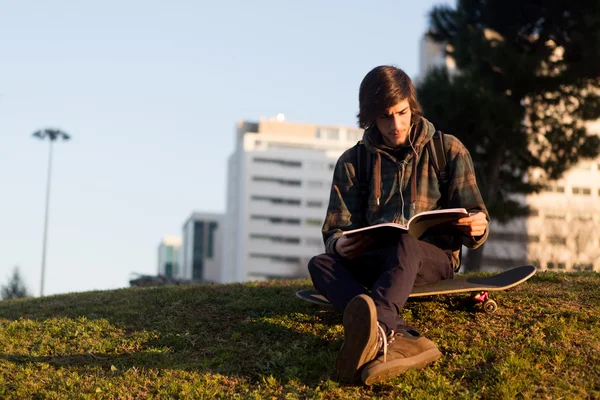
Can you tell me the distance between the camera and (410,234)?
4891mm

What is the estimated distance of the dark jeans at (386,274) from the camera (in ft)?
15.0

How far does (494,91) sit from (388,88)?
56.4ft

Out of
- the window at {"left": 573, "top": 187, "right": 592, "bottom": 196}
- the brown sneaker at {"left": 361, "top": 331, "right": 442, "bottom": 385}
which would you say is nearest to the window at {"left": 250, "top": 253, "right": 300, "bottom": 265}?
the window at {"left": 573, "top": 187, "right": 592, "bottom": 196}

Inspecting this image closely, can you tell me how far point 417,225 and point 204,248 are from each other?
139318 mm

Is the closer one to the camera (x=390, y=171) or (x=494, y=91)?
(x=390, y=171)

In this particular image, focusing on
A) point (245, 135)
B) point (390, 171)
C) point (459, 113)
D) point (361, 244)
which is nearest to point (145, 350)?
point (361, 244)

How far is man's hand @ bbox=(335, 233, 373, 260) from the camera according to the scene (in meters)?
4.96

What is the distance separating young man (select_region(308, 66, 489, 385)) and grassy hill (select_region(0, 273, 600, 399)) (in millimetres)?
301

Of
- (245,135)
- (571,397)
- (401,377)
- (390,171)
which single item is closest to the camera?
(571,397)

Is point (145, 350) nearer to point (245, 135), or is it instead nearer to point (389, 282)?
point (389, 282)

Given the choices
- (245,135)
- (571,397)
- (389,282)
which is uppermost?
(245,135)

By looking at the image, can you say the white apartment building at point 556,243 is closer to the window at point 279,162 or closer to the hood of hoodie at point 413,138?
the hood of hoodie at point 413,138

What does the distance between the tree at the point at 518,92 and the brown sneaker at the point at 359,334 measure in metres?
16.6

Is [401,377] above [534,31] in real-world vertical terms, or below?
below
